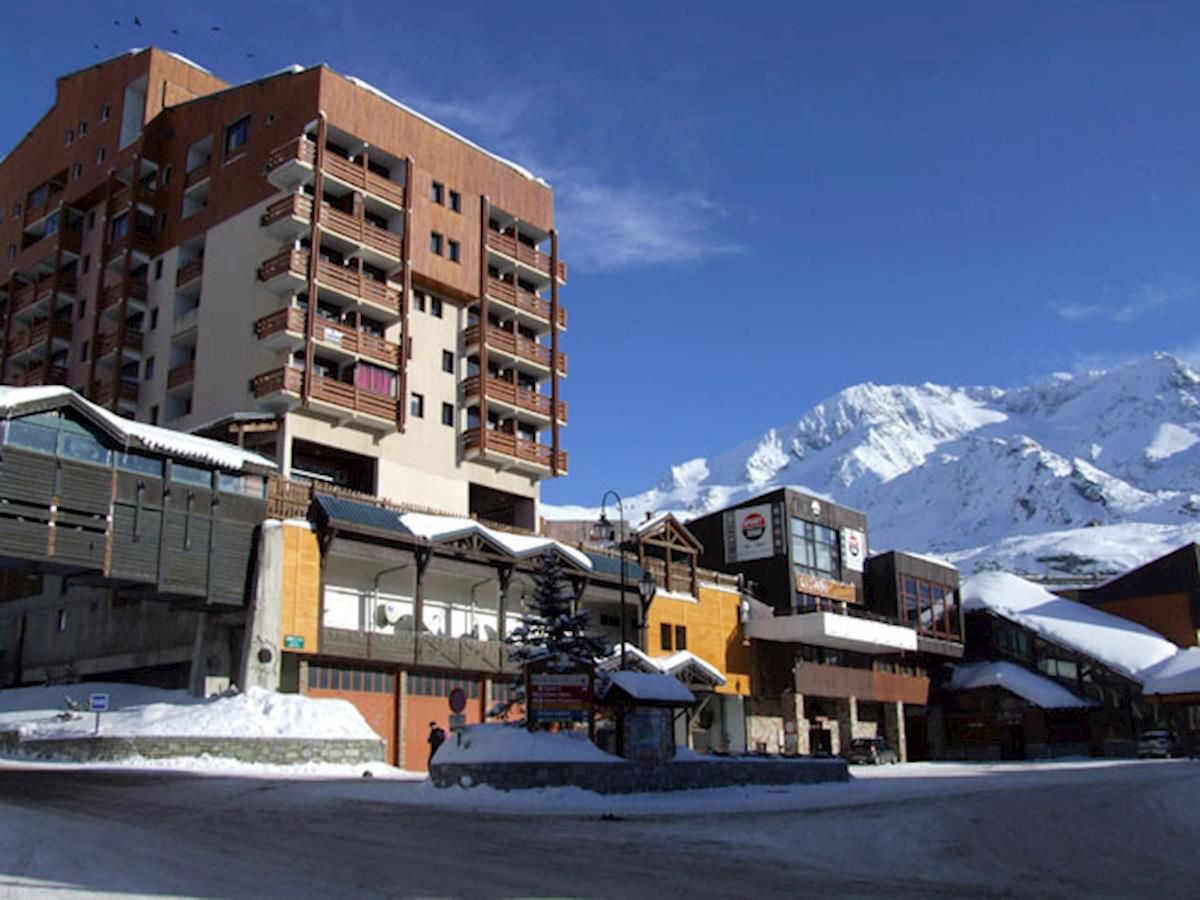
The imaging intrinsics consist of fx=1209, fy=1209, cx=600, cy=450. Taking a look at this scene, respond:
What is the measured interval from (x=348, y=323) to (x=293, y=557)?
15.3 m

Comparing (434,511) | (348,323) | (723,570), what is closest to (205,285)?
(348,323)

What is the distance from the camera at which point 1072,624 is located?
3073 inches

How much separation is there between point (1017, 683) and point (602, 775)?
50.3 metres

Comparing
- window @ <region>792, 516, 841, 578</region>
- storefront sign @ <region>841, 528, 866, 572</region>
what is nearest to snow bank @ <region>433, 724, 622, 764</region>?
window @ <region>792, 516, 841, 578</region>

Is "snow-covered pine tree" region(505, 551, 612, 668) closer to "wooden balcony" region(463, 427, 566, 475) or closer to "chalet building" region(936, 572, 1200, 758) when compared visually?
"wooden balcony" region(463, 427, 566, 475)

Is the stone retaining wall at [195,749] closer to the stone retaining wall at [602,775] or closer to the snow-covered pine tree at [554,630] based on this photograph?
the snow-covered pine tree at [554,630]

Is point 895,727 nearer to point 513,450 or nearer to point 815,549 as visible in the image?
point 815,549

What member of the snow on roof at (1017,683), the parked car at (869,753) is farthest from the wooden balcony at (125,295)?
the snow on roof at (1017,683)

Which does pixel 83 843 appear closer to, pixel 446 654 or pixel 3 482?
pixel 3 482

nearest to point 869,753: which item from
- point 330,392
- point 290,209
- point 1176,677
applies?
point 1176,677

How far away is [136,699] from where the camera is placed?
41906 mm

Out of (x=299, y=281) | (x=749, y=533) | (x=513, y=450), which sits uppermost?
(x=299, y=281)

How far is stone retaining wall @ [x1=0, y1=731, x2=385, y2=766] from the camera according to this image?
35.2m

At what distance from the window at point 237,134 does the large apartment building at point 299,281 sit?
110 mm
